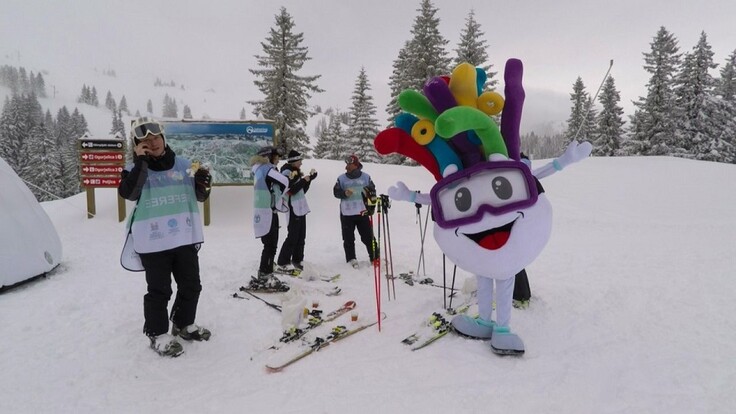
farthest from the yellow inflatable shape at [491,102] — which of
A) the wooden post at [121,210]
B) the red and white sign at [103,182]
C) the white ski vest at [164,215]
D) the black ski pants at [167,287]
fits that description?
the red and white sign at [103,182]

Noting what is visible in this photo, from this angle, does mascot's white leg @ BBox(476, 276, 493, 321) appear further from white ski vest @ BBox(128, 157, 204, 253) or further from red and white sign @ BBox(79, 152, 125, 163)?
red and white sign @ BBox(79, 152, 125, 163)

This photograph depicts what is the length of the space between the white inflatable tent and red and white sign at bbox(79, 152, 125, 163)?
4793 millimetres

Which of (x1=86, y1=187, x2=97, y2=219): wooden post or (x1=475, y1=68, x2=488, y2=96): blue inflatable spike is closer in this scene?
(x1=475, y1=68, x2=488, y2=96): blue inflatable spike

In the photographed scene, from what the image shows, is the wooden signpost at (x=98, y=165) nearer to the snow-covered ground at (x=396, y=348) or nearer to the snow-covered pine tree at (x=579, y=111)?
the snow-covered ground at (x=396, y=348)

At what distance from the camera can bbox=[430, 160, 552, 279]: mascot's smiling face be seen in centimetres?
335

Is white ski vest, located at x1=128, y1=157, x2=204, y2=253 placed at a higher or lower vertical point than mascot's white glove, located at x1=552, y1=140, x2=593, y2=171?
lower

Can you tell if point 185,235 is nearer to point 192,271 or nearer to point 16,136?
point 192,271

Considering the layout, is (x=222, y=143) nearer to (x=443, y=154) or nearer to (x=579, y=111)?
(x=443, y=154)

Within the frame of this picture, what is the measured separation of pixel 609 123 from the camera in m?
28.5

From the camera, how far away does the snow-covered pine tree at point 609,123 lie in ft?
92.7

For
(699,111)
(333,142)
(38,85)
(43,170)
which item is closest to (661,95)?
(699,111)

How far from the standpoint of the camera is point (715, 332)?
402 cm

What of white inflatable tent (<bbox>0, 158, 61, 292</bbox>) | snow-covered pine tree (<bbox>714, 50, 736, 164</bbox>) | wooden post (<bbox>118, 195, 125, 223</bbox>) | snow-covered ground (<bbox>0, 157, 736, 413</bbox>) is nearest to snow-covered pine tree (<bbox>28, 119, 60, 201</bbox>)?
wooden post (<bbox>118, 195, 125, 223</bbox>)

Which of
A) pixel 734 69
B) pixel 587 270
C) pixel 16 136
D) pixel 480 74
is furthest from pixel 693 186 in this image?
pixel 16 136
